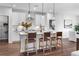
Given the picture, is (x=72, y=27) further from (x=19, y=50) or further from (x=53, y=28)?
(x=19, y=50)

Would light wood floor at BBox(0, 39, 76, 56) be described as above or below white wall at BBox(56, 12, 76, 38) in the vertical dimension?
below

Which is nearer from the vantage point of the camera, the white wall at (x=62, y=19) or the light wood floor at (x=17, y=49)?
the white wall at (x=62, y=19)

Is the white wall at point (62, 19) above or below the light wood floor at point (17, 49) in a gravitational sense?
above

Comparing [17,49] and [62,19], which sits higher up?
[62,19]

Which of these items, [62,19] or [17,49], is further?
[17,49]

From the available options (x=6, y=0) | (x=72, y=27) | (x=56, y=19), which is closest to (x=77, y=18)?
(x=72, y=27)

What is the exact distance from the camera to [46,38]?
591 cm

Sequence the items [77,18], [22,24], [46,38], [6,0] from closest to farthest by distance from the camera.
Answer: [6,0], [77,18], [22,24], [46,38]

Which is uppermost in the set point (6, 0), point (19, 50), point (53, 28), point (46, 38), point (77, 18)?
point (6, 0)

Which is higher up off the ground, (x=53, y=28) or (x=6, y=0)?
(x=6, y=0)

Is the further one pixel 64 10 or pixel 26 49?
pixel 26 49

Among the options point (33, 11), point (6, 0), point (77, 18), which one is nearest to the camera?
point (6, 0)

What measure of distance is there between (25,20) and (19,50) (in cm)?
135

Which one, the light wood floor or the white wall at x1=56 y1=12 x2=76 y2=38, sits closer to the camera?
the white wall at x1=56 y1=12 x2=76 y2=38
